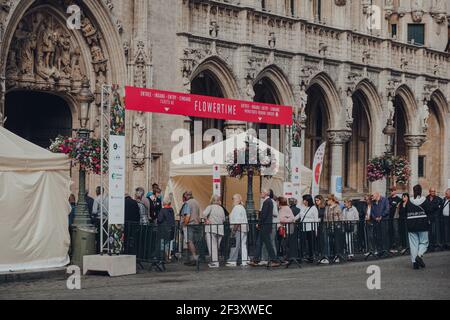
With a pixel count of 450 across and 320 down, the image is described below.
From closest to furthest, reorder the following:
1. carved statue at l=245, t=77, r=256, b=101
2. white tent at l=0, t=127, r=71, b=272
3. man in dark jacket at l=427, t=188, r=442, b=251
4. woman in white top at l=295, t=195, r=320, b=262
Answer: white tent at l=0, t=127, r=71, b=272, woman in white top at l=295, t=195, r=320, b=262, man in dark jacket at l=427, t=188, r=442, b=251, carved statue at l=245, t=77, r=256, b=101

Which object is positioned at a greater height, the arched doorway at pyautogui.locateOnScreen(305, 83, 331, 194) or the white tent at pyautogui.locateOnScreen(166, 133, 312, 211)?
the arched doorway at pyautogui.locateOnScreen(305, 83, 331, 194)

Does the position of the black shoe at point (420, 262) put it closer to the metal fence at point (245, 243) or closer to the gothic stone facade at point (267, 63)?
the metal fence at point (245, 243)

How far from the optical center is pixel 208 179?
107ft

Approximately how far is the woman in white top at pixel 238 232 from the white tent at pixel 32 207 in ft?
12.2

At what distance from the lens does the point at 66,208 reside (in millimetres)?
23406

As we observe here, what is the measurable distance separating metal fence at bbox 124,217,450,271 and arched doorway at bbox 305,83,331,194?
1726 cm

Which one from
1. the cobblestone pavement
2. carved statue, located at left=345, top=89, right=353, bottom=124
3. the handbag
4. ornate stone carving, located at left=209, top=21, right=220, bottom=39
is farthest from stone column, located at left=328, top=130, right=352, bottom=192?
the cobblestone pavement

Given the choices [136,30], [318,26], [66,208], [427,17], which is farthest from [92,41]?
[427,17]

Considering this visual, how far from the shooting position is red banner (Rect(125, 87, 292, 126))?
25.5 meters

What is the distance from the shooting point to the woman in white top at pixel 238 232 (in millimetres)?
24781

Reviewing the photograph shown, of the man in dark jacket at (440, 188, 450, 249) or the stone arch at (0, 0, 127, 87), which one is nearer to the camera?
the man in dark jacket at (440, 188, 450, 249)

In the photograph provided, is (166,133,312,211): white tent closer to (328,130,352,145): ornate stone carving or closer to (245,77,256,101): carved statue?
(245,77,256,101): carved statue

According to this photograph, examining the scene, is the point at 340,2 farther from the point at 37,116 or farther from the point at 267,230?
the point at 267,230

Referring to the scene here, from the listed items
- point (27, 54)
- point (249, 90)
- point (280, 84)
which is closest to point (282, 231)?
point (27, 54)
